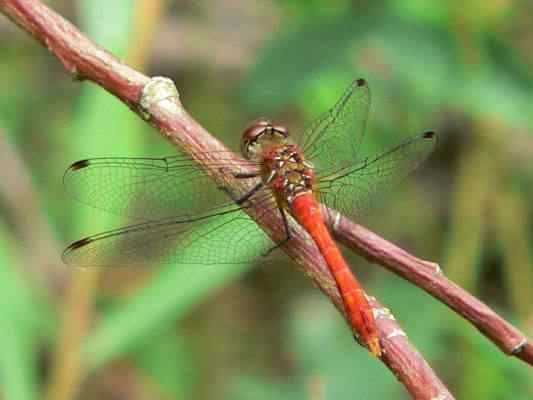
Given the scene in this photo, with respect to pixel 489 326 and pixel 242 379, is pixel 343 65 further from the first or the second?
pixel 489 326

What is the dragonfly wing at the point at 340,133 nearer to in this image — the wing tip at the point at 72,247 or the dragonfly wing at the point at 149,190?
the dragonfly wing at the point at 149,190

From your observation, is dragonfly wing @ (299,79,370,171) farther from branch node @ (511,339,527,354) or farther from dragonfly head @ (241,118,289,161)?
branch node @ (511,339,527,354)

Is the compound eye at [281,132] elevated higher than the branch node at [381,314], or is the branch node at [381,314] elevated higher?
the compound eye at [281,132]

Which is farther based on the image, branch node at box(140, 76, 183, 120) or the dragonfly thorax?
the dragonfly thorax

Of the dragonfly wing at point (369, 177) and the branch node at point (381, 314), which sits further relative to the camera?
the dragonfly wing at point (369, 177)

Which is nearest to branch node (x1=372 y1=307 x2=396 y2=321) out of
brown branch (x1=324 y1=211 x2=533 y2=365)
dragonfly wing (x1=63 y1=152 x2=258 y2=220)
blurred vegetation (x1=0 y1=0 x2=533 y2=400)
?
brown branch (x1=324 y1=211 x2=533 y2=365)

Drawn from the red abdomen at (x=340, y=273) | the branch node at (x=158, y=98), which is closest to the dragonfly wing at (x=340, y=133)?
the red abdomen at (x=340, y=273)

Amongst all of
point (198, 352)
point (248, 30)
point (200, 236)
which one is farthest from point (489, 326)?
point (248, 30)
